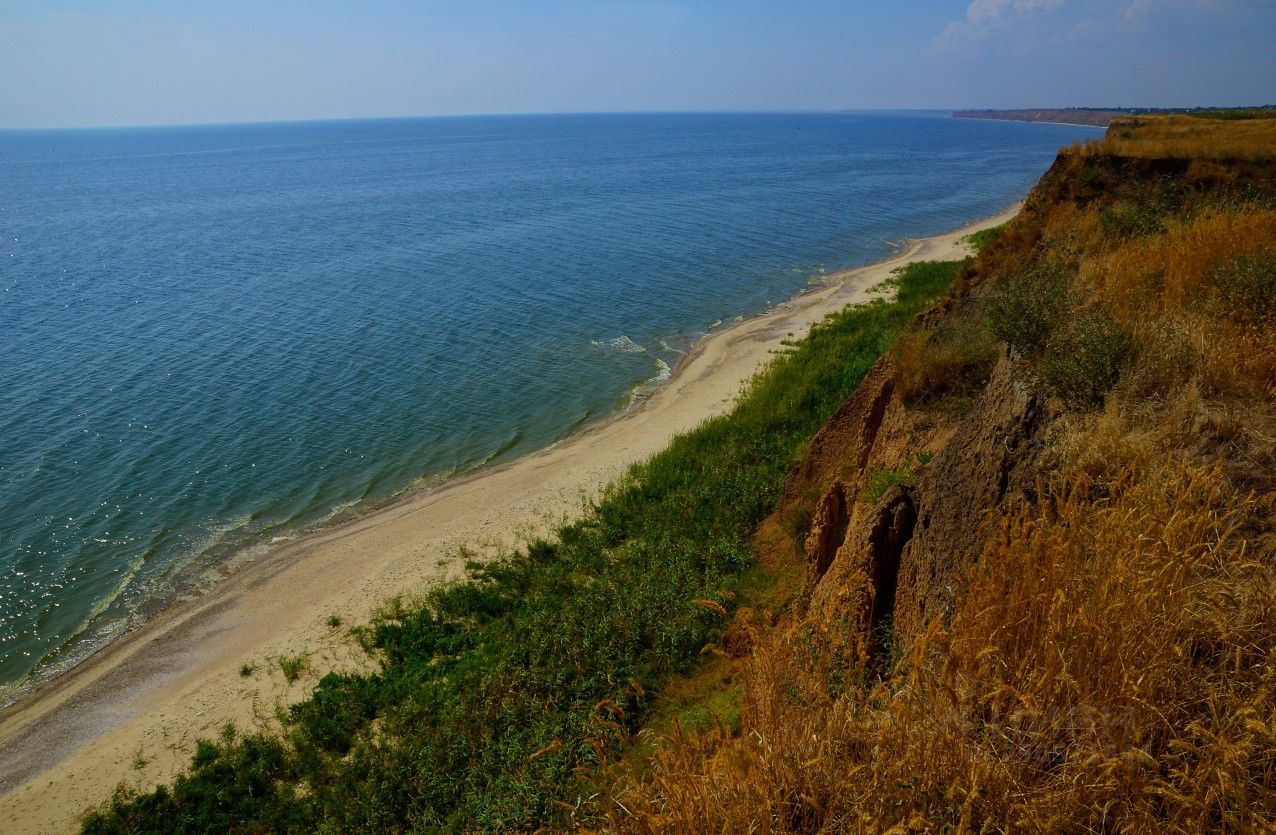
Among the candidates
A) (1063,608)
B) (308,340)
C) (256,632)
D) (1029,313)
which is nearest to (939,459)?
(1029,313)

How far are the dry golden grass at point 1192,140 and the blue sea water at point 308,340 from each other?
736 inches

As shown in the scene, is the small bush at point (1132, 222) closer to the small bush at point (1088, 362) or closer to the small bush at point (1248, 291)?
the small bush at point (1248, 291)

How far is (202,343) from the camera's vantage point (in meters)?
36.3

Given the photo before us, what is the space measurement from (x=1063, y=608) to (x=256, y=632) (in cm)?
1800

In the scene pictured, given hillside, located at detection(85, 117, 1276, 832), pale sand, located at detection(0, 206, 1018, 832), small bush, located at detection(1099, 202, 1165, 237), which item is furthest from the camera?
pale sand, located at detection(0, 206, 1018, 832)

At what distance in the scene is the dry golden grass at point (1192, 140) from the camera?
601 inches

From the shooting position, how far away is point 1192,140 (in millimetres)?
17047

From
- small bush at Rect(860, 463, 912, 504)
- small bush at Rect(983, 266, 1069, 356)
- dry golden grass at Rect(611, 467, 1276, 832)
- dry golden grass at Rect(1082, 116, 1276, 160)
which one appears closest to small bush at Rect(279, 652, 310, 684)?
small bush at Rect(860, 463, 912, 504)

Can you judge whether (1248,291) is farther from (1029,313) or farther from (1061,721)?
(1061,721)

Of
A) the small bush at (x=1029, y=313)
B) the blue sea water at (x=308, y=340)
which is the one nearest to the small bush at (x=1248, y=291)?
the small bush at (x=1029, y=313)

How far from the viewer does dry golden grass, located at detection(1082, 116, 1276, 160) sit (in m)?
15.3

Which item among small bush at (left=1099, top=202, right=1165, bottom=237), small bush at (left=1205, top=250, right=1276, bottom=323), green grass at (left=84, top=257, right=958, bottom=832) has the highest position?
small bush at (left=1099, top=202, right=1165, bottom=237)

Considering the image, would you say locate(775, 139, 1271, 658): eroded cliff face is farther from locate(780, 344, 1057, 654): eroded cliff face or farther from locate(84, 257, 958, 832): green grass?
locate(84, 257, 958, 832): green grass

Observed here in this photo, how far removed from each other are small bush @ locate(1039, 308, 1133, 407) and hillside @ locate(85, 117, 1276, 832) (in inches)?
1.2
